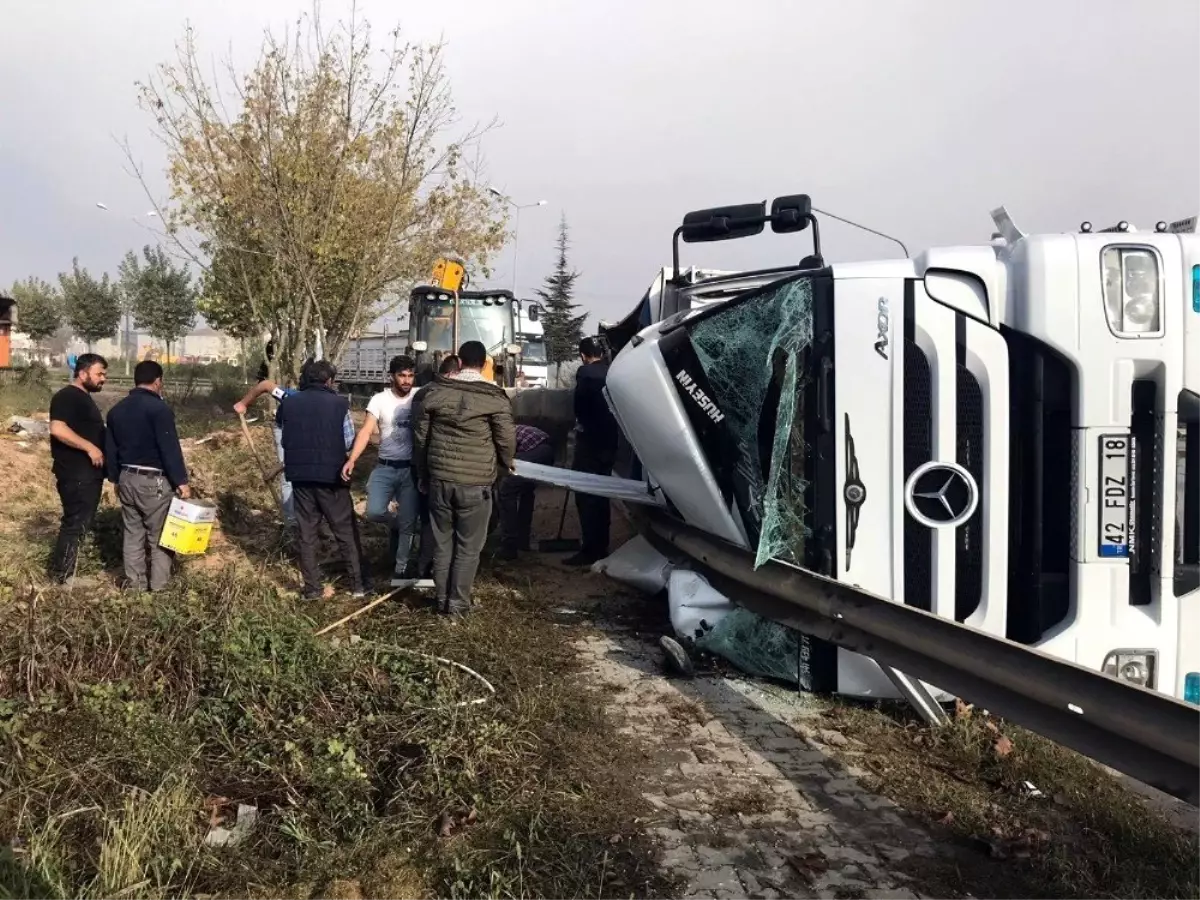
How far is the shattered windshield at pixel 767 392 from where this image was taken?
4035mm

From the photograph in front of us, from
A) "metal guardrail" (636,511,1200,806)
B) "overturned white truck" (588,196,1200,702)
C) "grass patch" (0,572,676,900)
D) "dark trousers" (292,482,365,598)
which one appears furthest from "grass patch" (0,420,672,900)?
A: "overturned white truck" (588,196,1200,702)

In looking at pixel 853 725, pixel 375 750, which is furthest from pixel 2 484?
pixel 853 725

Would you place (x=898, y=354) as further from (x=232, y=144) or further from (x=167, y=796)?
(x=232, y=144)

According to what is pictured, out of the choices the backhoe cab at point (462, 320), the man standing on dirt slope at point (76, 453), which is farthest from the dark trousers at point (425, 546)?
the backhoe cab at point (462, 320)

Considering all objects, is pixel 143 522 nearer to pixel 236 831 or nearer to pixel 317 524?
pixel 317 524

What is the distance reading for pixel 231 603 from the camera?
471 cm

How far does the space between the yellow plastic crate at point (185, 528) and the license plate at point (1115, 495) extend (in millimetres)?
5323

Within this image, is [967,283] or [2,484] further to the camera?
[2,484]

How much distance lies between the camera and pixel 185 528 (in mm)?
5945

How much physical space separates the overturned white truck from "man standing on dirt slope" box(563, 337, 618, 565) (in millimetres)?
3156

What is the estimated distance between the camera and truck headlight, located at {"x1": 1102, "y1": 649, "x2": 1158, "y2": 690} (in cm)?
360

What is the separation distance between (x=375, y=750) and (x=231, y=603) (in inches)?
59.3

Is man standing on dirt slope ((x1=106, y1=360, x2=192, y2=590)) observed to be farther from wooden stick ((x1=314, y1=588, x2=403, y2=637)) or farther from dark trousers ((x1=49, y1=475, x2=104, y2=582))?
wooden stick ((x1=314, y1=588, x2=403, y2=637))

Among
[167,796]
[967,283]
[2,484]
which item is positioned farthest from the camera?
[2,484]
